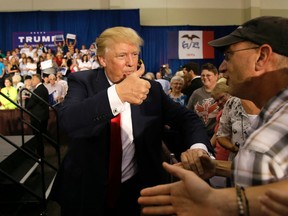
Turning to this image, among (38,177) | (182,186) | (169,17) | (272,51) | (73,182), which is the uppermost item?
(169,17)

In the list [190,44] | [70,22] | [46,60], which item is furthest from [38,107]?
[190,44]

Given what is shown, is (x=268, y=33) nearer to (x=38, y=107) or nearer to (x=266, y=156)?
(x=266, y=156)

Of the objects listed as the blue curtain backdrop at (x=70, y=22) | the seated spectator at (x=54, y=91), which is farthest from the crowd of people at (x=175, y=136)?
the blue curtain backdrop at (x=70, y=22)

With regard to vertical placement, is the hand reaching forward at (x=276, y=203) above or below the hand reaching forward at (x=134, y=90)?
below

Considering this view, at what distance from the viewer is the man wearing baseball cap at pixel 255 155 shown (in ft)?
2.83

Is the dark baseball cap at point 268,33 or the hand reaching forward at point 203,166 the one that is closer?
the dark baseball cap at point 268,33

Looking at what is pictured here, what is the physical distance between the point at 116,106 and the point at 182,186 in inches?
25.0

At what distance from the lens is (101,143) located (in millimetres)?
1745

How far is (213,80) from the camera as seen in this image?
4250mm

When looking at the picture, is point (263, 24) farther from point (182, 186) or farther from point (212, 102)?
point (212, 102)

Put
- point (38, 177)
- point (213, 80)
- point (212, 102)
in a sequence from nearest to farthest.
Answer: point (212, 102), point (213, 80), point (38, 177)

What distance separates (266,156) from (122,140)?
1.00 meters

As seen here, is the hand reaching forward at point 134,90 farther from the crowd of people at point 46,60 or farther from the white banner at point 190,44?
the white banner at point 190,44

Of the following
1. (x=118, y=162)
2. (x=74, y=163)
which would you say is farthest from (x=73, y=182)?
(x=118, y=162)
